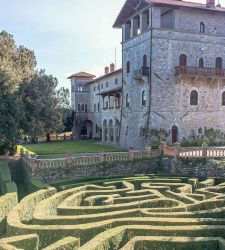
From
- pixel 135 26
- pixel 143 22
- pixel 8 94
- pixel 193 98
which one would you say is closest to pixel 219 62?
pixel 193 98

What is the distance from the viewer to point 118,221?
45.2ft

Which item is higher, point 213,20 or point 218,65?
point 213,20

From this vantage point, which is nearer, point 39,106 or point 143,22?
point 39,106

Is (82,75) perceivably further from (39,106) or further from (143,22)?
(39,106)

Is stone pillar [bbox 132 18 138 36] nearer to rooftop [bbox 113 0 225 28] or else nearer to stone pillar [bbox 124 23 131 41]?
rooftop [bbox 113 0 225 28]

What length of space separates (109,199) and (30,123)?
16.4 meters

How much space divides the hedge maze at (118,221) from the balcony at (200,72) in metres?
16.9

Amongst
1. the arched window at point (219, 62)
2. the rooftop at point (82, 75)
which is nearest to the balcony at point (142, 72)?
the arched window at point (219, 62)

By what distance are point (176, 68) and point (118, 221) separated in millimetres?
24336

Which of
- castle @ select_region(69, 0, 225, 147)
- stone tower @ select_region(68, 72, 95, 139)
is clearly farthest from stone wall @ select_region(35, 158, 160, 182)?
stone tower @ select_region(68, 72, 95, 139)

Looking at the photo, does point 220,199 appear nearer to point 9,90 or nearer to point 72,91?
point 9,90

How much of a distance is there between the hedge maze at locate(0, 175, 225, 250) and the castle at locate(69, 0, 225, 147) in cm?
1625

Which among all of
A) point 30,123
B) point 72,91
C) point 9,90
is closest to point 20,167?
point 30,123

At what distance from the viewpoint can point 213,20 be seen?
36844 millimetres
